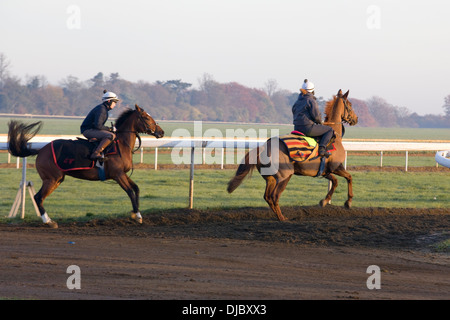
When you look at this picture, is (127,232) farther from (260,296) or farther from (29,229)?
(260,296)

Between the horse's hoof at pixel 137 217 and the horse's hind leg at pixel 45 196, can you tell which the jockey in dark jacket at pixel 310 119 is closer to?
the horse's hoof at pixel 137 217

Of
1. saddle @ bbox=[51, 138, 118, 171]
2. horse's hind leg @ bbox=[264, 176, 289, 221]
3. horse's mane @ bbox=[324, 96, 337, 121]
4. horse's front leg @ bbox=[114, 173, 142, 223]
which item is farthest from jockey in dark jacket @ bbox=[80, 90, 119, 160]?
horse's mane @ bbox=[324, 96, 337, 121]

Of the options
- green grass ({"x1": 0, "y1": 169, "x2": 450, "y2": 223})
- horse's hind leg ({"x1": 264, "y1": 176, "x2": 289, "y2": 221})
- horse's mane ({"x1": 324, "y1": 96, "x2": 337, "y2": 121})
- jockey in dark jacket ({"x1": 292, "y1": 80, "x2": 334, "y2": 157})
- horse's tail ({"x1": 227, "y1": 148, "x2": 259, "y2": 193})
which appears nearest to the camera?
horse's hind leg ({"x1": 264, "y1": 176, "x2": 289, "y2": 221})

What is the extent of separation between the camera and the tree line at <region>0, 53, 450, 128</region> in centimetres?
9112

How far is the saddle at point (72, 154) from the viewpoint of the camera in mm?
9828

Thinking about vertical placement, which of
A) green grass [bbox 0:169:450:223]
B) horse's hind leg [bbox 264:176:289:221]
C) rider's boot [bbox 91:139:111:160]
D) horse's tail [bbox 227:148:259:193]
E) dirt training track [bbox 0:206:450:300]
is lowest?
green grass [bbox 0:169:450:223]

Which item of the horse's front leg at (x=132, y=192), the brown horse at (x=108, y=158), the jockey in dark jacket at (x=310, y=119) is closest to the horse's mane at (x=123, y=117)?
the brown horse at (x=108, y=158)

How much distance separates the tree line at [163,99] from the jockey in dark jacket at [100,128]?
75.9m

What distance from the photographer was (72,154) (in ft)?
32.3

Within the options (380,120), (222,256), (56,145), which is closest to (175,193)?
(56,145)

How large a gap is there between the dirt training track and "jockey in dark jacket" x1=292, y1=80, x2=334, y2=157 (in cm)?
125

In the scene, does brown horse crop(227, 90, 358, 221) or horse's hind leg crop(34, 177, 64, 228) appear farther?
brown horse crop(227, 90, 358, 221)

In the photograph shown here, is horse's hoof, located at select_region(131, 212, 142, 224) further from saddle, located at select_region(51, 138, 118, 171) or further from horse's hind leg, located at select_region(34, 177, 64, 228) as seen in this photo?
horse's hind leg, located at select_region(34, 177, 64, 228)
